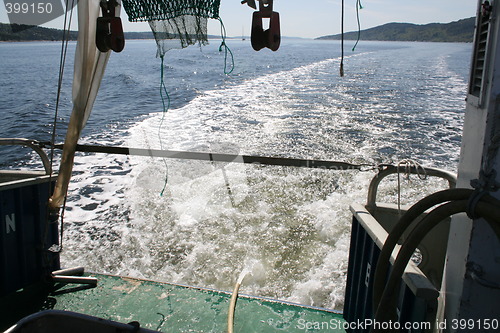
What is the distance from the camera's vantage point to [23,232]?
3.00m

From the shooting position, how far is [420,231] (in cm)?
144

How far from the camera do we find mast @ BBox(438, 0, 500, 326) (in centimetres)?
136

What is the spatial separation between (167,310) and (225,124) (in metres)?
10.2

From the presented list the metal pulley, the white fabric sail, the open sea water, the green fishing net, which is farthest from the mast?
the open sea water

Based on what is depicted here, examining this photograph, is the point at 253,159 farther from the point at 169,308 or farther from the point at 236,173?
the point at 236,173

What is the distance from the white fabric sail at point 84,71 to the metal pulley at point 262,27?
31.3 inches

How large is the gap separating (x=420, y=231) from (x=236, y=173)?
680 centimetres

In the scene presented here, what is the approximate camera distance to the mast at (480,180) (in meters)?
1.36

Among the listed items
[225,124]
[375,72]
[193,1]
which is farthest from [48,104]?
[375,72]

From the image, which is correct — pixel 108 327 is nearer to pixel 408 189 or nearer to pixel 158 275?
pixel 158 275

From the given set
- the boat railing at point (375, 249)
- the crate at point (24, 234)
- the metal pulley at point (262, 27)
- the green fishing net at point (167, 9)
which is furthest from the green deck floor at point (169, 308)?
the green fishing net at point (167, 9)

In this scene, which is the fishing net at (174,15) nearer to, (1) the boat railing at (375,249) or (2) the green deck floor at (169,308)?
(1) the boat railing at (375,249)

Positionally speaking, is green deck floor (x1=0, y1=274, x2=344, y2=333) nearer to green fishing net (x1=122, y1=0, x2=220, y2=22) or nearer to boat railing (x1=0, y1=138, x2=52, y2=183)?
boat railing (x1=0, y1=138, x2=52, y2=183)

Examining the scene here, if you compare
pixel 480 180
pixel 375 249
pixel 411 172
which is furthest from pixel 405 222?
pixel 411 172
